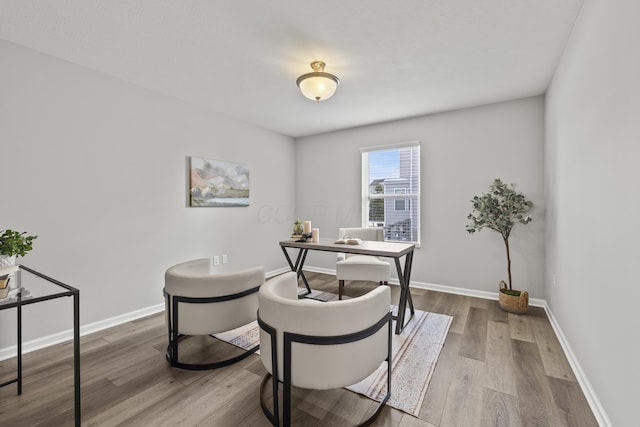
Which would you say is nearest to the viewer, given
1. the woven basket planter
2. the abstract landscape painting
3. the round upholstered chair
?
the round upholstered chair

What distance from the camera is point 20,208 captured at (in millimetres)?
2246

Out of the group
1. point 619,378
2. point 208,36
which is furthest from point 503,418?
point 208,36

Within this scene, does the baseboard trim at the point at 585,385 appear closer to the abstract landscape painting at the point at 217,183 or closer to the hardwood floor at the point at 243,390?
the hardwood floor at the point at 243,390

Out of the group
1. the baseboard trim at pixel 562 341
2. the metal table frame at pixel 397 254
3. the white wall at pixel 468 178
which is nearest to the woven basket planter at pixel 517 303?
the baseboard trim at pixel 562 341

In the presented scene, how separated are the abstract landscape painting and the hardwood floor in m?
1.66

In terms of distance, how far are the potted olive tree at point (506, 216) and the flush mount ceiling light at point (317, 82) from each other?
207 cm

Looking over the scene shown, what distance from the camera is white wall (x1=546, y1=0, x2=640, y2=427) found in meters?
1.21

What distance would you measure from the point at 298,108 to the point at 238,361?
2.89m

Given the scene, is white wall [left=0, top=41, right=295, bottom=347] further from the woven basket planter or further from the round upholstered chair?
the woven basket planter

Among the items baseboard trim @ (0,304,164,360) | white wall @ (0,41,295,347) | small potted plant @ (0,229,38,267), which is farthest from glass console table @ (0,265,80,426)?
baseboard trim @ (0,304,164,360)

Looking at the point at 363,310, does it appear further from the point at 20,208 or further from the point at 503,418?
the point at 20,208

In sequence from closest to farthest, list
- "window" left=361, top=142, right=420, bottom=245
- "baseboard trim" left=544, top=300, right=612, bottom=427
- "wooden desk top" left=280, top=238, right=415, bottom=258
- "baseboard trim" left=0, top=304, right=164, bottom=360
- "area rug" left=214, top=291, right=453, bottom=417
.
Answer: "baseboard trim" left=544, top=300, right=612, bottom=427, "area rug" left=214, top=291, right=453, bottom=417, "baseboard trim" left=0, top=304, right=164, bottom=360, "wooden desk top" left=280, top=238, right=415, bottom=258, "window" left=361, top=142, right=420, bottom=245

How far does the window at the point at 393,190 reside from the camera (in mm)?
4070

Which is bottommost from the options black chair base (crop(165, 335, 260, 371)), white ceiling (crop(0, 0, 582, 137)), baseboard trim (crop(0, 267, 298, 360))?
black chair base (crop(165, 335, 260, 371))
